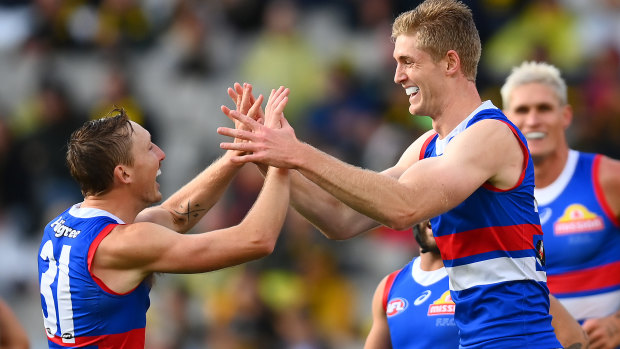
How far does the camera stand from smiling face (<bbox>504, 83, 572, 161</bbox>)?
22.1 feet

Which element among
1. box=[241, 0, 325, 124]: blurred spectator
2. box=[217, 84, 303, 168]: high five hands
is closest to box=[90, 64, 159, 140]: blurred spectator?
box=[241, 0, 325, 124]: blurred spectator

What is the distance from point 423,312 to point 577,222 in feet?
6.12

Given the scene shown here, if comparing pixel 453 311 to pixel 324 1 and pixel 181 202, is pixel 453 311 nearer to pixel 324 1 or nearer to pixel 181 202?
pixel 181 202

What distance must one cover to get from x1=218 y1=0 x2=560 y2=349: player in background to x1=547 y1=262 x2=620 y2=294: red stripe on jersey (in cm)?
187

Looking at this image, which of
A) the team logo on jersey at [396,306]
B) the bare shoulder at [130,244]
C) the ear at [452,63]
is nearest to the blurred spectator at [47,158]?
the team logo on jersey at [396,306]

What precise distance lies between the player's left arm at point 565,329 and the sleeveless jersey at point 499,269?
1.59 ft

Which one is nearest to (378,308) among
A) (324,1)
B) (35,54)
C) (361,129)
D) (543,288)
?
(543,288)

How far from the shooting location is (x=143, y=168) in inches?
187

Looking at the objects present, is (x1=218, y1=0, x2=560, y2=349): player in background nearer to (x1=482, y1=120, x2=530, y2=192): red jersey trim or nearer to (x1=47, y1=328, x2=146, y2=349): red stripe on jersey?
(x1=482, y1=120, x2=530, y2=192): red jersey trim

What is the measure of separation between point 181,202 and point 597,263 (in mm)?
2931

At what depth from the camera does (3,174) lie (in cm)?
1205

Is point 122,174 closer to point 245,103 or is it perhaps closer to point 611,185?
point 245,103

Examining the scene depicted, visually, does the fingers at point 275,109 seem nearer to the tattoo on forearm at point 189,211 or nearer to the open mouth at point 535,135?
the tattoo on forearm at point 189,211

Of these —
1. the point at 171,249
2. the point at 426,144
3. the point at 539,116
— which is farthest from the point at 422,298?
the point at 539,116
